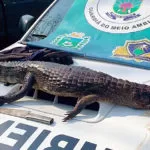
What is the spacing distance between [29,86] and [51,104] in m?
0.22

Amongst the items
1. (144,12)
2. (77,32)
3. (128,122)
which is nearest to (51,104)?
(128,122)

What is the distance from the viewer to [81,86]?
255 cm

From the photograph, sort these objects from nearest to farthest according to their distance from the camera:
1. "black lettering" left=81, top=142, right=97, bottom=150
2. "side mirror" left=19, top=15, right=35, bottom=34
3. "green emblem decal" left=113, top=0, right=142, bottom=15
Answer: "black lettering" left=81, top=142, right=97, bottom=150 < "green emblem decal" left=113, top=0, right=142, bottom=15 < "side mirror" left=19, top=15, right=35, bottom=34

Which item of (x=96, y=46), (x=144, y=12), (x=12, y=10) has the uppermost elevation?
(x=144, y=12)

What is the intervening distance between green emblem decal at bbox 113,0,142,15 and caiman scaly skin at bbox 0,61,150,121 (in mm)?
963

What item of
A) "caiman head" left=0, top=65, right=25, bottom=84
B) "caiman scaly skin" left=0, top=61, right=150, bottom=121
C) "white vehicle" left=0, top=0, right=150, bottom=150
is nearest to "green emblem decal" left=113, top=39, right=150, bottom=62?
"white vehicle" left=0, top=0, right=150, bottom=150

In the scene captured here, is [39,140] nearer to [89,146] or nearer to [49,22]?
[89,146]

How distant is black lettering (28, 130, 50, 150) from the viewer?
2.17 m

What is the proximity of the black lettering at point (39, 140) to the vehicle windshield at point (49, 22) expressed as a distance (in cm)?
137

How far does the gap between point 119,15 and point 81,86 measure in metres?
1.09

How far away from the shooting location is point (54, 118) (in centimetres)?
240

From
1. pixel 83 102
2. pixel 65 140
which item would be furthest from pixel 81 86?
pixel 65 140

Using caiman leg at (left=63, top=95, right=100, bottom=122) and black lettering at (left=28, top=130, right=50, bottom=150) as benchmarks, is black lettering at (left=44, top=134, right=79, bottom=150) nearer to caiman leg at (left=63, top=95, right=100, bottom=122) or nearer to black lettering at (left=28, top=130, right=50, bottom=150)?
black lettering at (left=28, top=130, right=50, bottom=150)

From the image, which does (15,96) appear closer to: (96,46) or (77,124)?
(77,124)
